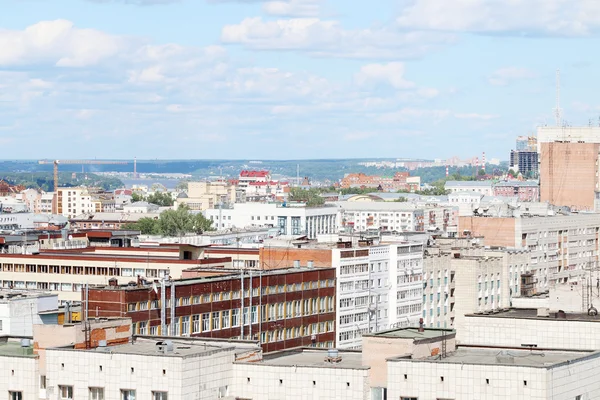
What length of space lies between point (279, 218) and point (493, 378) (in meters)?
150

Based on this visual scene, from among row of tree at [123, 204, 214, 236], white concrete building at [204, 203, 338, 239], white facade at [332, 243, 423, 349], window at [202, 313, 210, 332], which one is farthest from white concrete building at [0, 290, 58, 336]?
row of tree at [123, 204, 214, 236]

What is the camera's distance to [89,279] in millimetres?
87250

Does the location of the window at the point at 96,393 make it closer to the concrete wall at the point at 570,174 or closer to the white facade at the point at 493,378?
the white facade at the point at 493,378

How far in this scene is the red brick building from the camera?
217ft

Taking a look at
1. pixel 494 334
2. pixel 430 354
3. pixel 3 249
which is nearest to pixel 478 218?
pixel 3 249

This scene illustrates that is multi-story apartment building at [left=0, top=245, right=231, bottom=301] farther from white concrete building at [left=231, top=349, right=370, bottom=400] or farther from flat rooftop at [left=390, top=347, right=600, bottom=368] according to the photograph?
white concrete building at [left=231, top=349, right=370, bottom=400]

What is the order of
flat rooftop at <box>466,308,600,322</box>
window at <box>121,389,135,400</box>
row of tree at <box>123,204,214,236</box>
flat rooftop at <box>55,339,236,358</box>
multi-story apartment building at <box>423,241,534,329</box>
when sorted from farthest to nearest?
row of tree at <box>123,204,214,236</box>, multi-story apartment building at <box>423,241,534,329</box>, flat rooftop at <box>466,308,600,322</box>, flat rooftop at <box>55,339,236,358</box>, window at <box>121,389,135,400</box>

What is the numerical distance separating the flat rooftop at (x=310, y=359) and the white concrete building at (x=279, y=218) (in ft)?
444

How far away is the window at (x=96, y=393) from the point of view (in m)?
39.6

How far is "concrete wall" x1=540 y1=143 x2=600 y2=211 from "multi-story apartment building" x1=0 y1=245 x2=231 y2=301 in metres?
89.2

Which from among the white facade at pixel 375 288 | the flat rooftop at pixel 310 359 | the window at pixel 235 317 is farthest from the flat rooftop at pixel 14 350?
the white facade at pixel 375 288

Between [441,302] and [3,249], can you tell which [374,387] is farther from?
[3,249]

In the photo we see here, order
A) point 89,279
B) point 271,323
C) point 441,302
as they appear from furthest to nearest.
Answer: point 441,302
point 89,279
point 271,323

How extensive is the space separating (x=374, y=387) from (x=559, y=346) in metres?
10.9
